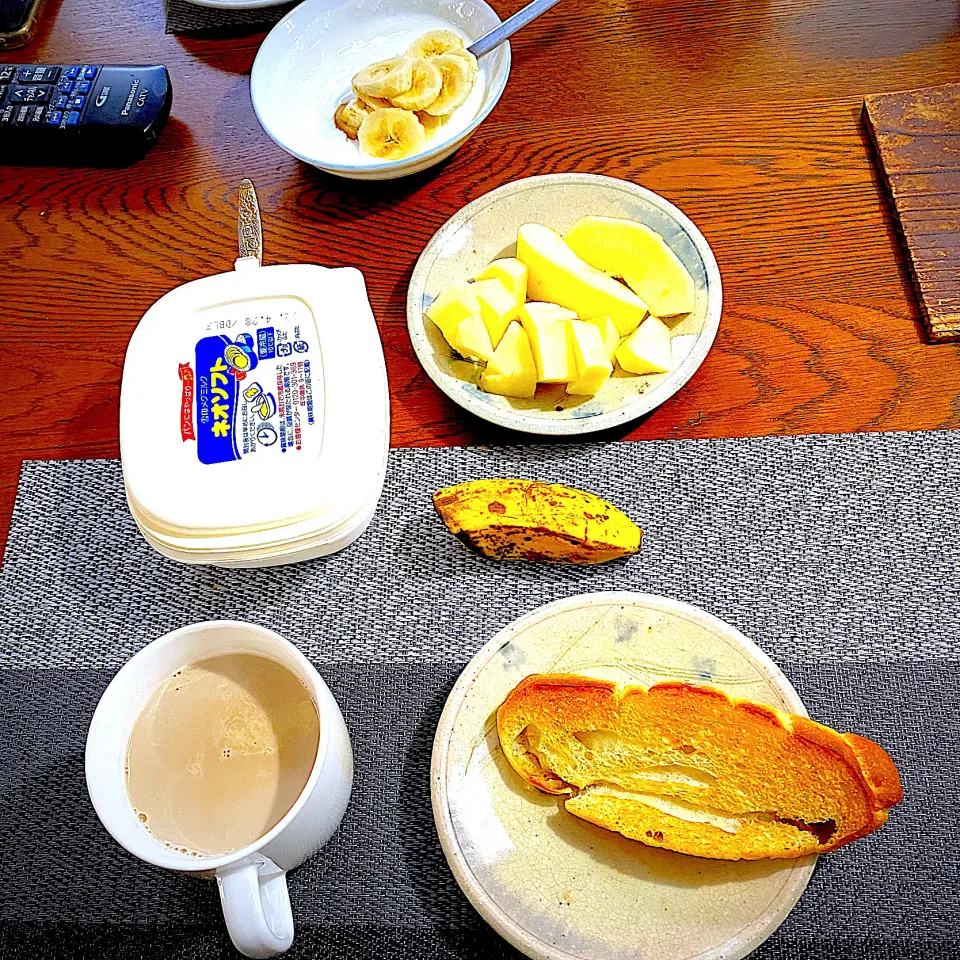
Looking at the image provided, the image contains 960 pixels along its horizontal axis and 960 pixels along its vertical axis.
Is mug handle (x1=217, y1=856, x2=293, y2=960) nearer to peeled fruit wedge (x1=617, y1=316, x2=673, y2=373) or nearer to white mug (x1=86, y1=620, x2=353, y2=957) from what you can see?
white mug (x1=86, y1=620, x2=353, y2=957)

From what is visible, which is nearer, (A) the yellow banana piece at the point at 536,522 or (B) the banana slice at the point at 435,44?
(A) the yellow banana piece at the point at 536,522

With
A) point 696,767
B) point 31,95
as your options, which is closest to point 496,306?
point 696,767

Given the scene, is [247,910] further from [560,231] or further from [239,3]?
[239,3]

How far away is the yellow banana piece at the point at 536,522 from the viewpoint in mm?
773

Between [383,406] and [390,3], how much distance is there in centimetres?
58

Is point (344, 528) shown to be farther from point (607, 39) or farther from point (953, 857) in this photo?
point (607, 39)

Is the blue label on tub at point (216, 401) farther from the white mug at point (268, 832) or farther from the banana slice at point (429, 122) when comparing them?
the banana slice at point (429, 122)

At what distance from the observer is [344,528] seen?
76 cm

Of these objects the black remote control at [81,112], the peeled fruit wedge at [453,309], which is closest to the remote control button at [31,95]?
the black remote control at [81,112]

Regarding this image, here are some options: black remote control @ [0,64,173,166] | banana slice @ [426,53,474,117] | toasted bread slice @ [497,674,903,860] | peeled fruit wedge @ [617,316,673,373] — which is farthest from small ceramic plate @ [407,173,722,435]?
black remote control @ [0,64,173,166]

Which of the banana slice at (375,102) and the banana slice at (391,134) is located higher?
the banana slice at (375,102)

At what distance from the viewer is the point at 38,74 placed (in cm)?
107

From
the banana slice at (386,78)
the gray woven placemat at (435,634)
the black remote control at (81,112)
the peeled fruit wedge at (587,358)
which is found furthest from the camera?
the black remote control at (81,112)

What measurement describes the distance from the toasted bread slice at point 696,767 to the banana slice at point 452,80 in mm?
630
